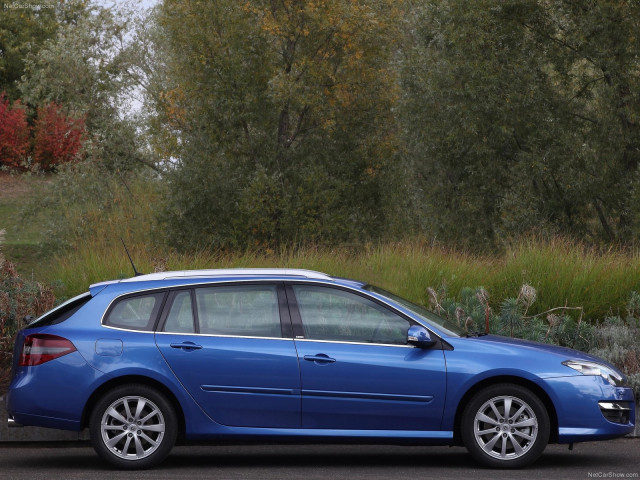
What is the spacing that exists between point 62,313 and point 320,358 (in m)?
2.09

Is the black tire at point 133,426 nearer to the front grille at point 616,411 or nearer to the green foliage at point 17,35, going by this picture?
the front grille at point 616,411

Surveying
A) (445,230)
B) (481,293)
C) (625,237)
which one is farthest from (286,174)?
(481,293)

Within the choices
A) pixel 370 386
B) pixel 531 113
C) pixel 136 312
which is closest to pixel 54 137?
pixel 531 113

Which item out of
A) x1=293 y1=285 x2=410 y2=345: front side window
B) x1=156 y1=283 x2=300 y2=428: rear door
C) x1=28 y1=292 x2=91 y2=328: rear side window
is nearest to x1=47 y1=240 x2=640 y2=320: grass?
x1=28 y1=292 x2=91 y2=328: rear side window

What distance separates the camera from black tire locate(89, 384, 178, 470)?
27.1 ft

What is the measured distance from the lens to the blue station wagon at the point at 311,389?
27.0ft

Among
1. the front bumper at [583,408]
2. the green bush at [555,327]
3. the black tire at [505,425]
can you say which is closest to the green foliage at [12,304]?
the green bush at [555,327]

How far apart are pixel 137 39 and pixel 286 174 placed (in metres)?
13.7

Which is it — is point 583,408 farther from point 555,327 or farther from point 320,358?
point 555,327

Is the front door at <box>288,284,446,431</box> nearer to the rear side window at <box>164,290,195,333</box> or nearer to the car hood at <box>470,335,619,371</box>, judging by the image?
the car hood at <box>470,335,619,371</box>

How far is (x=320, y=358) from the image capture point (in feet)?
27.0

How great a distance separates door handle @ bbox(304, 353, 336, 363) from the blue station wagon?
1cm

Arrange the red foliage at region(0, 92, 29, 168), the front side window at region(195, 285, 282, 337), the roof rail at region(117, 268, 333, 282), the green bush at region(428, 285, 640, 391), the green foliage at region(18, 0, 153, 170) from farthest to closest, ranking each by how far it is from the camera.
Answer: the red foliage at region(0, 92, 29, 168), the green foliage at region(18, 0, 153, 170), the green bush at region(428, 285, 640, 391), the roof rail at region(117, 268, 333, 282), the front side window at region(195, 285, 282, 337)

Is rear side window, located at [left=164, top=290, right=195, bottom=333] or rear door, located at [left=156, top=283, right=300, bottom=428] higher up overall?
rear side window, located at [left=164, top=290, right=195, bottom=333]
